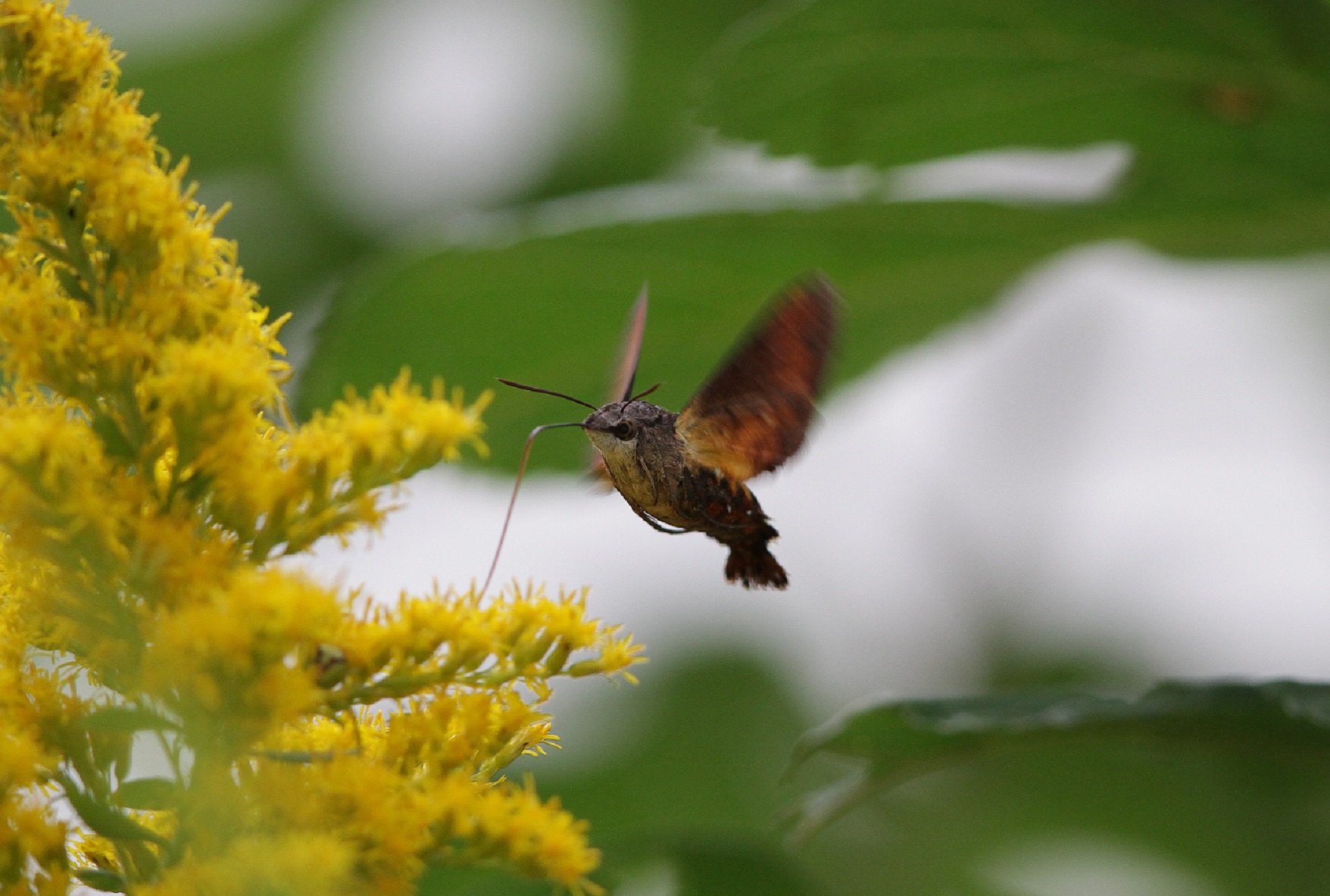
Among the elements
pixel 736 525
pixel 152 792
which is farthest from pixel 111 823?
pixel 736 525

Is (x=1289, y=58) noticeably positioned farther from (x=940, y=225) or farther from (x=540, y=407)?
(x=540, y=407)

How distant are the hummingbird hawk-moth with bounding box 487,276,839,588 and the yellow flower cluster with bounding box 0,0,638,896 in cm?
32

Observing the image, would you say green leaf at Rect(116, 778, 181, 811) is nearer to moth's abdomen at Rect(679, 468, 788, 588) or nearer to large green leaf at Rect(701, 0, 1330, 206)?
moth's abdomen at Rect(679, 468, 788, 588)

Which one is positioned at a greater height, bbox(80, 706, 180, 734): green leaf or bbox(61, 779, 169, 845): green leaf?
bbox(80, 706, 180, 734): green leaf

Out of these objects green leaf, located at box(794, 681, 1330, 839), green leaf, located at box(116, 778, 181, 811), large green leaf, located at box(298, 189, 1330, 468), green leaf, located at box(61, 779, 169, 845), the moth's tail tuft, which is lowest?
green leaf, located at box(61, 779, 169, 845)

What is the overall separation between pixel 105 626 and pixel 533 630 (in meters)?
0.48

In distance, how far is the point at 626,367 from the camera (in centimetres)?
230

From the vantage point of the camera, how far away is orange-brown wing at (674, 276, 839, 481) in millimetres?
1861

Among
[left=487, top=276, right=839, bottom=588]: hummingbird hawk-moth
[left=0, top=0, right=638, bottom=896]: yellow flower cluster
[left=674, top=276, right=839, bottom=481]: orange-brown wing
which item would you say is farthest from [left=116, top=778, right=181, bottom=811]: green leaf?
[left=674, top=276, right=839, bottom=481]: orange-brown wing

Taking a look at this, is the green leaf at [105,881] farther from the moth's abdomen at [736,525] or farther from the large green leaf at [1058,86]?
the large green leaf at [1058,86]

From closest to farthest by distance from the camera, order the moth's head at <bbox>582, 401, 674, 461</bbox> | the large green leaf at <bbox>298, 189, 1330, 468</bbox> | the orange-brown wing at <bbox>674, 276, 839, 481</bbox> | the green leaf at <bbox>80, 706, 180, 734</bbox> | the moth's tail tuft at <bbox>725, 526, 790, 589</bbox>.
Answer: the green leaf at <bbox>80, 706, 180, 734</bbox> → the orange-brown wing at <bbox>674, 276, 839, 481</bbox> → the moth's head at <bbox>582, 401, 674, 461</bbox> → the moth's tail tuft at <bbox>725, 526, 790, 589</bbox> → the large green leaf at <bbox>298, 189, 1330, 468</bbox>

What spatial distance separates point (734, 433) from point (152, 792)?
0.89 meters

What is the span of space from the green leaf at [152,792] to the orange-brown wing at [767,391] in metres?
0.80

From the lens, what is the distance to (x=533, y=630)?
1768mm
